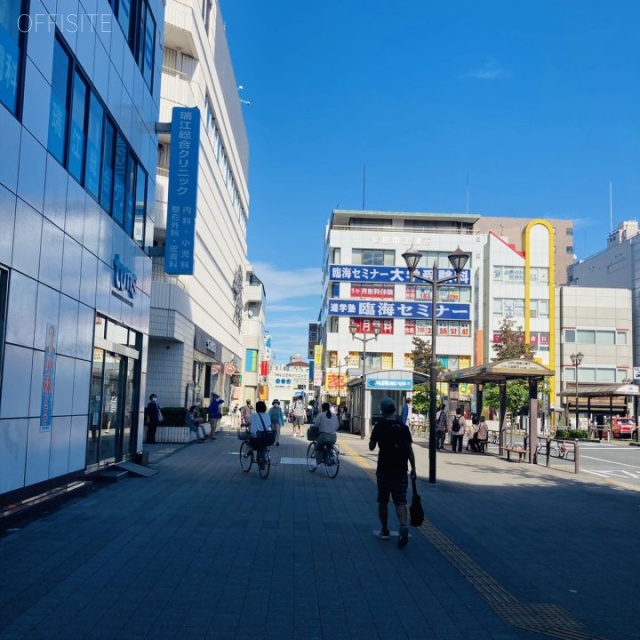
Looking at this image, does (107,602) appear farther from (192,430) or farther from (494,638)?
(192,430)

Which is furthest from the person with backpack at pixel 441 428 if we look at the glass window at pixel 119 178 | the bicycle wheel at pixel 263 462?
the glass window at pixel 119 178

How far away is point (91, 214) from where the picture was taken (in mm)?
12141

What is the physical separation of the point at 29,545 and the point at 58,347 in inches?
135

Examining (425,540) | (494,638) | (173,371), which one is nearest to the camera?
(494,638)

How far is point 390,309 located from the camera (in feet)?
216

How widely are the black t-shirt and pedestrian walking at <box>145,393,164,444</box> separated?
51.9 ft

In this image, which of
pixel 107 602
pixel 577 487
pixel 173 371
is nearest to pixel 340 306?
pixel 173 371

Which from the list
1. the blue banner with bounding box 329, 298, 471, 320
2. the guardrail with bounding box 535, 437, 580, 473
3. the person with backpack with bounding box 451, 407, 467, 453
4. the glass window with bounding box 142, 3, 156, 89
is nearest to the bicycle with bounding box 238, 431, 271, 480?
the glass window with bounding box 142, 3, 156, 89

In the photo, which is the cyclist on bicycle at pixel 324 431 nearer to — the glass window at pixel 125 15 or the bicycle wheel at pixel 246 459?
the bicycle wheel at pixel 246 459

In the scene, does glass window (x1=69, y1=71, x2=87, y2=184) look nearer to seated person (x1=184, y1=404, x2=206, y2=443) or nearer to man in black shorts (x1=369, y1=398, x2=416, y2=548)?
man in black shorts (x1=369, y1=398, x2=416, y2=548)

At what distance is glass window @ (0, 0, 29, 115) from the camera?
8.29m

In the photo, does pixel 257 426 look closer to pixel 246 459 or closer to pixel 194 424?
pixel 246 459

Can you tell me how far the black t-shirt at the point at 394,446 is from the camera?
28.6 ft

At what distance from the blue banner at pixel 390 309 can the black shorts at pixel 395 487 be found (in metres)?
57.2
